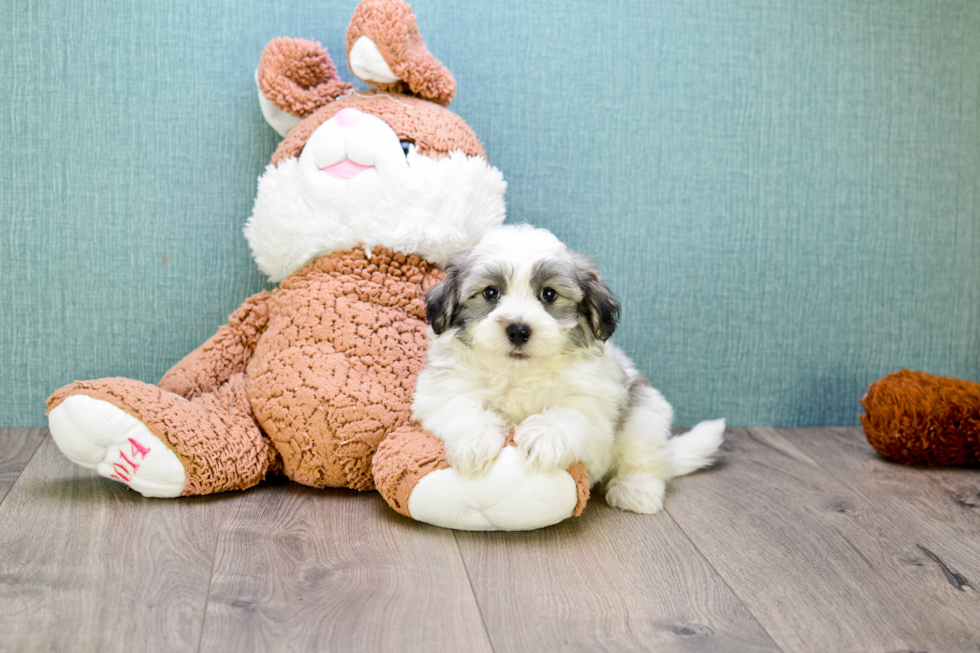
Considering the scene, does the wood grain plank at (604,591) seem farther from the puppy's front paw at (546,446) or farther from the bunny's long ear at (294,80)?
the bunny's long ear at (294,80)

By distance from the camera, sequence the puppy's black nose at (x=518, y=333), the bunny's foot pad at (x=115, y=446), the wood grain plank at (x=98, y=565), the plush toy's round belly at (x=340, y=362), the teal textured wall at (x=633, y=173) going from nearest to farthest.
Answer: the wood grain plank at (x=98, y=565)
the puppy's black nose at (x=518, y=333)
the bunny's foot pad at (x=115, y=446)
the plush toy's round belly at (x=340, y=362)
the teal textured wall at (x=633, y=173)

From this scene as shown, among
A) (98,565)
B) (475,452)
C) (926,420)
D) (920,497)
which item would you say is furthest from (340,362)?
(926,420)

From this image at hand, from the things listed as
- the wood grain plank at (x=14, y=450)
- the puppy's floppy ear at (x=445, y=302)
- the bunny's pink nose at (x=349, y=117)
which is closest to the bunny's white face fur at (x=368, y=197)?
the bunny's pink nose at (x=349, y=117)

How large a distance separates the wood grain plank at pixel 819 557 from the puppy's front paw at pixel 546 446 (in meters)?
0.34

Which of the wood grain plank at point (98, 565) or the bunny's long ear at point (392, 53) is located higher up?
the bunny's long ear at point (392, 53)

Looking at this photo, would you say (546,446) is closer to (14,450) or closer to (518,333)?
(518,333)

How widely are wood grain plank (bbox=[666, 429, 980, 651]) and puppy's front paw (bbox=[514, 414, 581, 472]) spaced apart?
0.34 metres

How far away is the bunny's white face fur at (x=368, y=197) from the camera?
199cm

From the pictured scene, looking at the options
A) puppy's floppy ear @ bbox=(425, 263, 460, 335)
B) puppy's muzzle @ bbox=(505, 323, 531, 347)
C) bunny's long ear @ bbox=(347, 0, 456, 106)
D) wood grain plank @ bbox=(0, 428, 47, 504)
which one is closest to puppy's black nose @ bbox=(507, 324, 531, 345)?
puppy's muzzle @ bbox=(505, 323, 531, 347)

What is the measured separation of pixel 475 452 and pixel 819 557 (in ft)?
2.38

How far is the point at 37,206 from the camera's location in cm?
230

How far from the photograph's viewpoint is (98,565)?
5.05 ft

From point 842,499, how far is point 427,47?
162 cm

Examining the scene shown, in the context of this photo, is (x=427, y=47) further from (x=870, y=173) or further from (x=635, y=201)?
(x=870, y=173)
